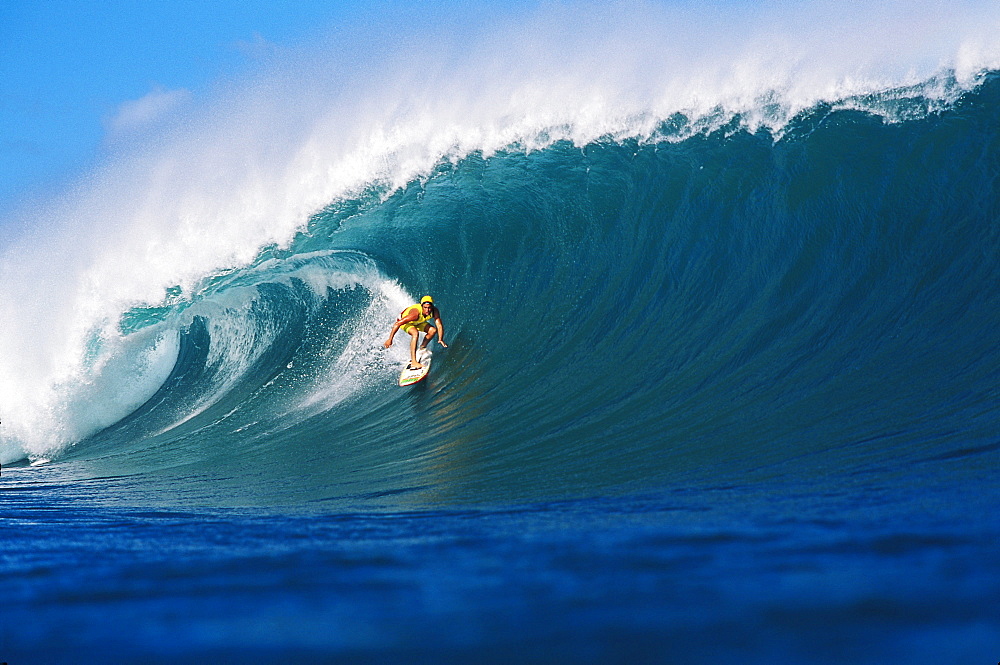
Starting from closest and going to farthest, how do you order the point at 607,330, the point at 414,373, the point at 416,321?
the point at 607,330 < the point at 414,373 < the point at 416,321

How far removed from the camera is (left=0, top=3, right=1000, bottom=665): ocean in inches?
87.5

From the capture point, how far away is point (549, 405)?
7.44 metres

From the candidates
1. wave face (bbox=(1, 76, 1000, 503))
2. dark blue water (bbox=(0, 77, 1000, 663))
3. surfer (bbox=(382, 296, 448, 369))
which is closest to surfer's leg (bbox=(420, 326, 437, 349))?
surfer (bbox=(382, 296, 448, 369))

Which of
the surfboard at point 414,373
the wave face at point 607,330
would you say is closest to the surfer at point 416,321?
the surfboard at point 414,373

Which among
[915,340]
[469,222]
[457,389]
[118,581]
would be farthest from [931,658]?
[469,222]

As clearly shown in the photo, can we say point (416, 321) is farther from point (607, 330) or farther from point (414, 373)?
point (607, 330)

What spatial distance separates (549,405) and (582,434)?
1009 millimetres

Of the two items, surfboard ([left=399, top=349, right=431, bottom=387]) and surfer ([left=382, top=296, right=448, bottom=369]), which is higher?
surfer ([left=382, top=296, right=448, bottom=369])

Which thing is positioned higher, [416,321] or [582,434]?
[416,321]

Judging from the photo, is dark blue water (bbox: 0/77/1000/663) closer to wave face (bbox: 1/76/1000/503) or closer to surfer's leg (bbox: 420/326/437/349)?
wave face (bbox: 1/76/1000/503)

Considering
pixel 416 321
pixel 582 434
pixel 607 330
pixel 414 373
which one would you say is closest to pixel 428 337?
pixel 416 321

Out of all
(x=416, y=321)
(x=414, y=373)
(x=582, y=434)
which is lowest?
(x=582, y=434)

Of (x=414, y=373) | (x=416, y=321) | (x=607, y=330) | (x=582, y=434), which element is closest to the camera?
(x=582, y=434)

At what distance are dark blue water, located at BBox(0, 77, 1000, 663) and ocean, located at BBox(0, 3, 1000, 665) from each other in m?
0.03
